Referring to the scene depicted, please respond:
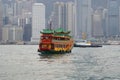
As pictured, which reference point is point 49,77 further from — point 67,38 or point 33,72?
point 67,38

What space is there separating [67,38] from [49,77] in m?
79.2

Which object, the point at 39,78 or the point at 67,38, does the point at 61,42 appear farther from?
the point at 39,78

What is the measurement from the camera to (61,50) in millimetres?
131500

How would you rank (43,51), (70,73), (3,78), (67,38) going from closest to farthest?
1. (3,78)
2. (70,73)
3. (43,51)
4. (67,38)

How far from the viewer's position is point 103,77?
61875 mm

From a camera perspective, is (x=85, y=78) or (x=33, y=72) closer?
(x=85, y=78)

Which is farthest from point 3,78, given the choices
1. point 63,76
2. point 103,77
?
point 103,77

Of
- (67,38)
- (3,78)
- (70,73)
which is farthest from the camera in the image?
(67,38)

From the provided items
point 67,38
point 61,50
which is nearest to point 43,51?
point 61,50

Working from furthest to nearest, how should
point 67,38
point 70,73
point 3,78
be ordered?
point 67,38
point 70,73
point 3,78

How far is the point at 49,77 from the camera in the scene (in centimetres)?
6178

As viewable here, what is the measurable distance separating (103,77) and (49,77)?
6.75 meters

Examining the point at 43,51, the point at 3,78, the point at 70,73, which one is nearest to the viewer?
the point at 3,78

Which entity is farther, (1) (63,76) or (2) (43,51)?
(2) (43,51)
